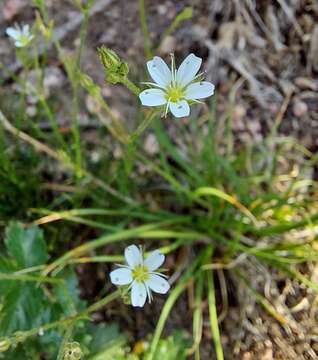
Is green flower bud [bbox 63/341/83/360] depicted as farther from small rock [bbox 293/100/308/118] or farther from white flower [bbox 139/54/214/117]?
small rock [bbox 293/100/308/118]

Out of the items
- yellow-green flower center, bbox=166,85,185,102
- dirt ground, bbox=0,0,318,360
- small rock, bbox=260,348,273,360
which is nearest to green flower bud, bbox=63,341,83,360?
yellow-green flower center, bbox=166,85,185,102

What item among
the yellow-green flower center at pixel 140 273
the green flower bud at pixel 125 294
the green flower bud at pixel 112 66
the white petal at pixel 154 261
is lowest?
the green flower bud at pixel 125 294

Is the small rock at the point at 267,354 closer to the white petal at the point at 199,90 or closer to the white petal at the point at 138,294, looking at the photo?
the white petal at the point at 138,294

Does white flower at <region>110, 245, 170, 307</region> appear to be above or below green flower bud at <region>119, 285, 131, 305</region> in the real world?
above

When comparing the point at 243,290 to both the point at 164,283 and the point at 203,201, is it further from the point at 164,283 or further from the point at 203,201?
the point at 164,283

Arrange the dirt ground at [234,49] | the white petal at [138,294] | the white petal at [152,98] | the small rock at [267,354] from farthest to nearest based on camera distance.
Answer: the dirt ground at [234,49]
the small rock at [267,354]
the white petal at [138,294]
the white petal at [152,98]

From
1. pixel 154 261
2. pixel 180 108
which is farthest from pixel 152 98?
pixel 154 261

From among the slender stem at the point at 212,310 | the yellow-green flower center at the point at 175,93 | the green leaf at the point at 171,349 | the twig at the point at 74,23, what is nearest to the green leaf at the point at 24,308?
the green leaf at the point at 171,349
